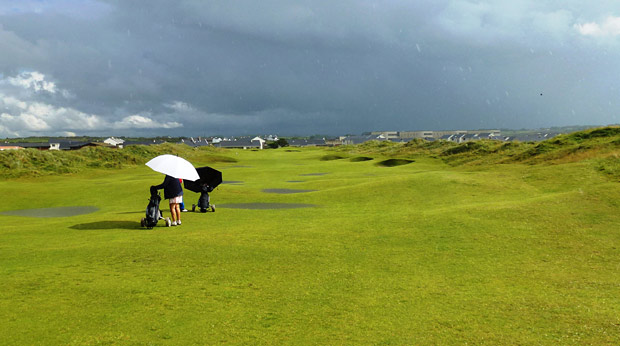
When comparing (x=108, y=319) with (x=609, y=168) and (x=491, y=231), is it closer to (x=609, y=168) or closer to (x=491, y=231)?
(x=491, y=231)

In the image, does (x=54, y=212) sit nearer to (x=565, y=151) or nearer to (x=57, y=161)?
(x=57, y=161)

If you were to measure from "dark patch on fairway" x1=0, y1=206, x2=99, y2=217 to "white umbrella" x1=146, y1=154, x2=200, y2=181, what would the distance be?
37.1 ft

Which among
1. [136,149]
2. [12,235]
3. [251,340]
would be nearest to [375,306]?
[251,340]

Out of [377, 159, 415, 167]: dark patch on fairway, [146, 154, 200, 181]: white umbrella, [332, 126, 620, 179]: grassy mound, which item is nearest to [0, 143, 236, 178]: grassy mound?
[146, 154, 200, 181]: white umbrella

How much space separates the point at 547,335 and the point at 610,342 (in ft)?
3.75

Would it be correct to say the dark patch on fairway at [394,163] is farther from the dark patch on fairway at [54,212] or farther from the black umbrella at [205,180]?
the dark patch on fairway at [54,212]

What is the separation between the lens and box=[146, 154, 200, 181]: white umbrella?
19792 mm

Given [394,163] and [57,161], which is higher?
[57,161]

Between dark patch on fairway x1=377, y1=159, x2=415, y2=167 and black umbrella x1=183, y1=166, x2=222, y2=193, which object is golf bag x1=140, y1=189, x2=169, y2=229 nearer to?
black umbrella x1=183, y1=166, x2=222, y2=193

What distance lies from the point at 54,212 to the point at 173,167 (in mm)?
14309

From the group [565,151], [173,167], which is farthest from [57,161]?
[565,151]

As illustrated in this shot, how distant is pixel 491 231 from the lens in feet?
58.1

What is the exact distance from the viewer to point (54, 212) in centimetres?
2884

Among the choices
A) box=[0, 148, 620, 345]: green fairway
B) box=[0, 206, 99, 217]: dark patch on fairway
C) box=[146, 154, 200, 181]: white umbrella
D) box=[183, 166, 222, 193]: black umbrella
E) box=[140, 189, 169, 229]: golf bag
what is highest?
box=[146, 154, 200, 181]: white umbrella
